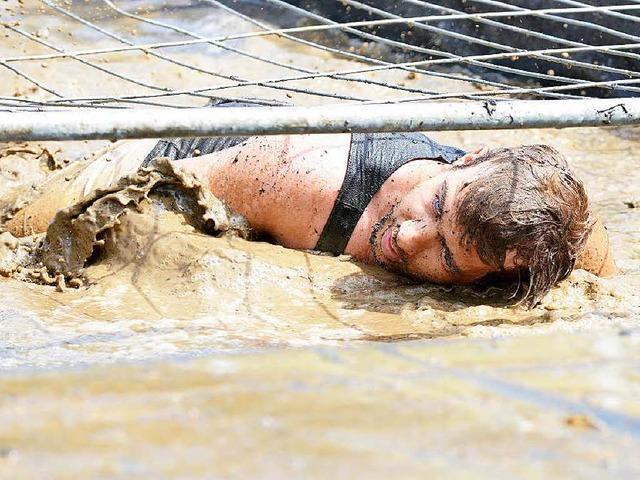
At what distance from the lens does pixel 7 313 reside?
2.82 m

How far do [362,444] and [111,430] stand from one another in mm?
318

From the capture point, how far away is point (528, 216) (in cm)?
294

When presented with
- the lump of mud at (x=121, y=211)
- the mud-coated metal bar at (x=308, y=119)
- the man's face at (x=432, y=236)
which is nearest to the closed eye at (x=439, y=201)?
the man's face at (x=432, y=236)

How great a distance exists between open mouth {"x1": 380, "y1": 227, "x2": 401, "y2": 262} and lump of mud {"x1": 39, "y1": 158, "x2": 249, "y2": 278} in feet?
1.67

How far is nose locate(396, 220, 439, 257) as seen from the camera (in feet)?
10.2

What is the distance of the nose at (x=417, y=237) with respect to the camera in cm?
312

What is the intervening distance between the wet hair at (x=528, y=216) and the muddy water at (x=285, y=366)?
14cm

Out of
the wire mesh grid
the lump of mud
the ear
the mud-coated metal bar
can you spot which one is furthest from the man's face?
the wire mesh grid

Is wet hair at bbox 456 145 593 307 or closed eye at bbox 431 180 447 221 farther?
closed eye at bbox 431 180 447 221

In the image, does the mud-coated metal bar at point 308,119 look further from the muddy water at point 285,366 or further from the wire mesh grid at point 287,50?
the wire mesh grid at point 287,50

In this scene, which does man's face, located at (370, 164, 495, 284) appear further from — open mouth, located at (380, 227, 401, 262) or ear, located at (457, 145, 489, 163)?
ear, located at (457, 145, 489, 163)

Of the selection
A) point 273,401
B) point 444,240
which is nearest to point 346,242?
point 444,240

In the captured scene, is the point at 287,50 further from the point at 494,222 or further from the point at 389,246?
the point at 494,222

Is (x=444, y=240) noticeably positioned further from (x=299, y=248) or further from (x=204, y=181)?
(x=204, y=181)
